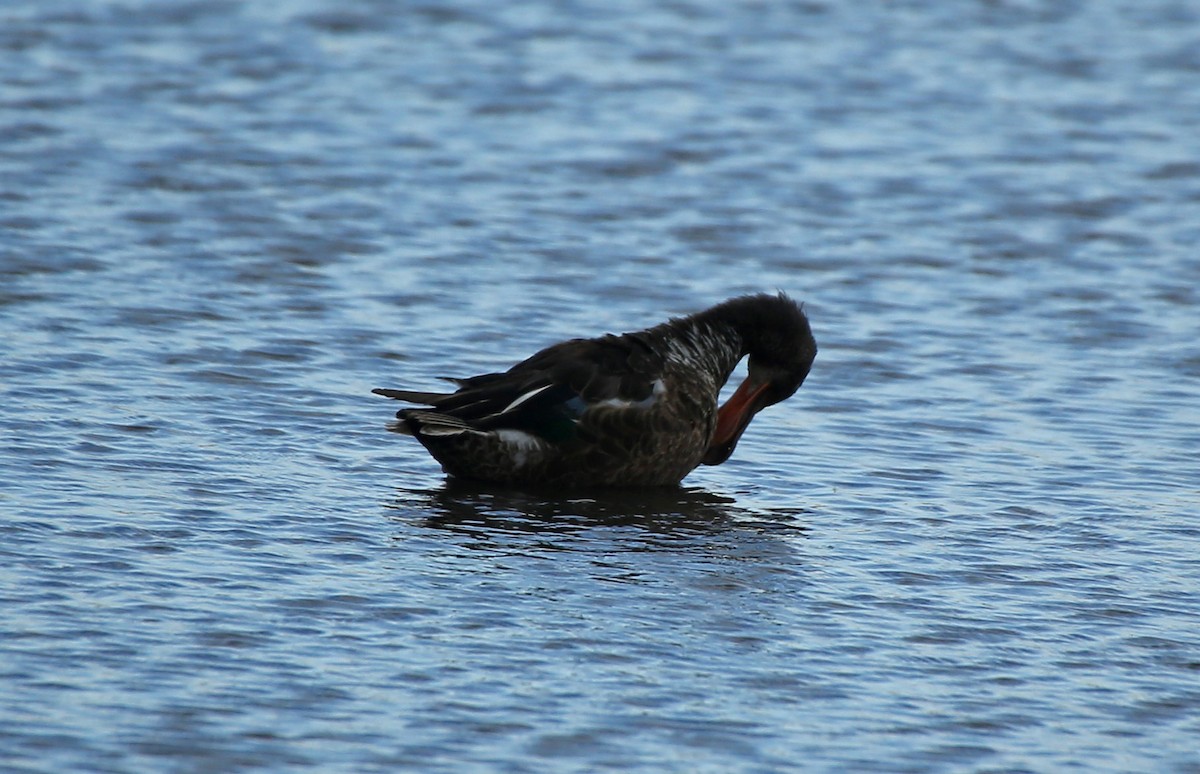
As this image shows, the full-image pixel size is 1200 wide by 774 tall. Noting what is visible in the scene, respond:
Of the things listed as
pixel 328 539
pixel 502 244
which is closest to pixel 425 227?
pixel 502 244

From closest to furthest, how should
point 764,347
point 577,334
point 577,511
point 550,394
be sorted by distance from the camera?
point 577,511 < point 550,394 < point 764,347 < point 577,334

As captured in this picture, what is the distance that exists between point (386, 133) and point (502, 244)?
3.43m

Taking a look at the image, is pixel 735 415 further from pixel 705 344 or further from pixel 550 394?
pixel 550 394

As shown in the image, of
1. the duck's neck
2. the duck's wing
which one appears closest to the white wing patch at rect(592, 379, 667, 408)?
the duck's wing

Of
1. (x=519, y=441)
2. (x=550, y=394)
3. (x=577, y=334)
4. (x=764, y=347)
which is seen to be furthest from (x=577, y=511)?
(x=577, y=334)

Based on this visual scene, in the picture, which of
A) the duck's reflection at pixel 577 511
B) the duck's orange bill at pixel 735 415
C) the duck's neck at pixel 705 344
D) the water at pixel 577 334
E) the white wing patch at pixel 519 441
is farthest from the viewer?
the duck's orange bill at pixel 735 415

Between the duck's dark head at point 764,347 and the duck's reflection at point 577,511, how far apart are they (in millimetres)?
495

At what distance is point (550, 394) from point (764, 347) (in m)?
1.25

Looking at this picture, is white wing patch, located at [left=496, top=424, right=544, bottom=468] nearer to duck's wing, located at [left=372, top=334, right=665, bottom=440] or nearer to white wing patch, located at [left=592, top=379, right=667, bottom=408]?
duck's wing, located at [left=372, top=334, right=665, bottom=440]

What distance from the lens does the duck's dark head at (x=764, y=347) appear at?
908cm

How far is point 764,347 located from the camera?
9.16 m

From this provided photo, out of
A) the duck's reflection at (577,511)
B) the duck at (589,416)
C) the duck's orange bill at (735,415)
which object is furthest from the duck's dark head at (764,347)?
the duck's reflection at (577,511)

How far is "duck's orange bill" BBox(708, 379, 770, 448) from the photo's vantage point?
29.6 ft

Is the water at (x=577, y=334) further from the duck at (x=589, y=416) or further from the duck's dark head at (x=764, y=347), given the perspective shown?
the duck's dark head at (x=764, y=347)
